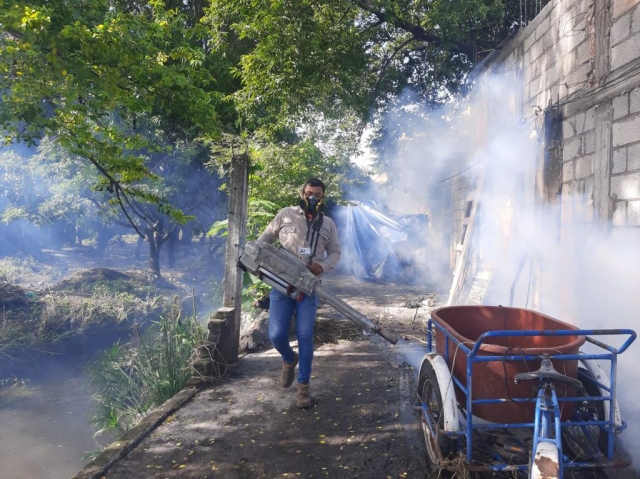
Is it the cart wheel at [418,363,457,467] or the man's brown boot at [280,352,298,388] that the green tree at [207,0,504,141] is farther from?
the cart wheel at [418,363,457,467]

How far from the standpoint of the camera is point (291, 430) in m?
3.97

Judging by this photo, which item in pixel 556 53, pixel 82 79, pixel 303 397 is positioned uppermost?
pixel 556 53

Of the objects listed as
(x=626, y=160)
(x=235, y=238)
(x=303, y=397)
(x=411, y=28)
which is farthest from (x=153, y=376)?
(x=411, y=28)

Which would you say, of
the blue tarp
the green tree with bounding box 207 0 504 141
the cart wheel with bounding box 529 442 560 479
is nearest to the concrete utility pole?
the cart wheel with bounding box 529 442 560 479

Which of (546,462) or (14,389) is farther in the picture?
(14,389)

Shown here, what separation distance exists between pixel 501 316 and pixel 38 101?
4.45m

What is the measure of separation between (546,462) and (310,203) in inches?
113

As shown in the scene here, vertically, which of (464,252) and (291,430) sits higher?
(464,252)

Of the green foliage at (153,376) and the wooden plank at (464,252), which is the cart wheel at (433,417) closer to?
the green foliage at (153,376)

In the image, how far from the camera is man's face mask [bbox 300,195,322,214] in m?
4.47

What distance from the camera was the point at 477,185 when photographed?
369 inches

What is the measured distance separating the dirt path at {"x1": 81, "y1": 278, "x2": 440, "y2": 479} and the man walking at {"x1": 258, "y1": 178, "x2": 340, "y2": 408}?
41 cm

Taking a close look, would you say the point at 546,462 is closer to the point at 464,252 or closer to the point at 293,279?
the point at 293,279

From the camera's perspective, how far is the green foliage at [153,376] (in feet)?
17.2
